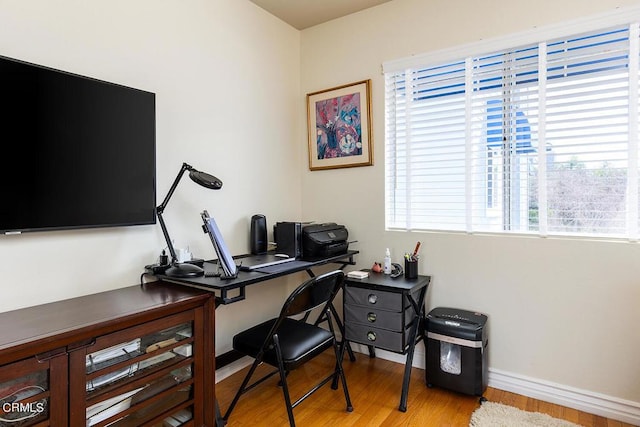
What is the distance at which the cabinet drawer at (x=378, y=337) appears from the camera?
2266 millimetres

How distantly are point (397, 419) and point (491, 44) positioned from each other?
90.0 inches

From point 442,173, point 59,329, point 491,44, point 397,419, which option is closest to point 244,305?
point 397,419

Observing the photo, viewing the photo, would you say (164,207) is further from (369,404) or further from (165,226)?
(369,404)

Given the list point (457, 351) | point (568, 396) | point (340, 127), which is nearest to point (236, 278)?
point (457, 351)

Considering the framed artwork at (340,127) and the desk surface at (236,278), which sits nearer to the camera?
the desk surface at (236,278)

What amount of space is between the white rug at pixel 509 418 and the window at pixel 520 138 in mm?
1018

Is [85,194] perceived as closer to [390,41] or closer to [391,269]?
[391,269]

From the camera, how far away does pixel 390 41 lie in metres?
2.74

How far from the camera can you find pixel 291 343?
1.94 m

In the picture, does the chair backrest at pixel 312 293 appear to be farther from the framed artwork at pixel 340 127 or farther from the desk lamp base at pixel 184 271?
the framed artwork at pixel 340 127

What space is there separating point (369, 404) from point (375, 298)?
605mm

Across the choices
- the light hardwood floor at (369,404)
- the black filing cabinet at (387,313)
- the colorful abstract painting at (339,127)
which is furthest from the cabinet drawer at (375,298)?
the colorful abstract painting at (339,127)

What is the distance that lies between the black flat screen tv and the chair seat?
820mm

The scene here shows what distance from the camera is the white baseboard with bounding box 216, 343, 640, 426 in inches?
79.4
